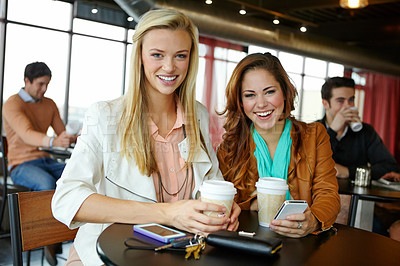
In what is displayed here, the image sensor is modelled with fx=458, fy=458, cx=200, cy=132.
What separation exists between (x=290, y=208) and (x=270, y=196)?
0.09 meters

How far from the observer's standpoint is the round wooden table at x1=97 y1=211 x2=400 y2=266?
1000 millimetres

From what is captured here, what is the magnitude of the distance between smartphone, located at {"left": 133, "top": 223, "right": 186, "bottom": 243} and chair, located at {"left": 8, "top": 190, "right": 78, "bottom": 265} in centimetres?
38

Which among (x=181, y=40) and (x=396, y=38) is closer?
(x=181, y=40)

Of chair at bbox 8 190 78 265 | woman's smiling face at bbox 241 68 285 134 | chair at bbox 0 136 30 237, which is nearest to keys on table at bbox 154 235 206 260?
chair at bbox 8 190 78 265

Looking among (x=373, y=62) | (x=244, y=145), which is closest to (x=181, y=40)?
(x=244, y=145)

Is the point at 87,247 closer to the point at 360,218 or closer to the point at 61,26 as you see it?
the point at 360,218

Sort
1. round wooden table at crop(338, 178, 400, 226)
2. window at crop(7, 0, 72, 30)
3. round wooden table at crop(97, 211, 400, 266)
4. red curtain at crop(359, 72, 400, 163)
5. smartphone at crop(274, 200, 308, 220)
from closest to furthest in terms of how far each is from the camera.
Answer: round wooden table at crop(97, 211, 400, 266) → smartphone at crop(274, 200, 308, 220) → round wooden table at crop(338, 178, 400, 226) → window at crop(7, 0, 72, 30) → red curtain at crop(359, 72, 400, 163)

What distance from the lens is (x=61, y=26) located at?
14.6 ft

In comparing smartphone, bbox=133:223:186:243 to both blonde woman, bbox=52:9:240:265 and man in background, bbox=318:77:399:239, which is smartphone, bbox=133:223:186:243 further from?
man in background, bbox=318:77:399:239

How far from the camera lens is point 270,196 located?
4.33ft

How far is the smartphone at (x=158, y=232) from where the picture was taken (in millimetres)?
1101

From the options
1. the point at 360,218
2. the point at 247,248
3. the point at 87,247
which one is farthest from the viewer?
the point at 360,218

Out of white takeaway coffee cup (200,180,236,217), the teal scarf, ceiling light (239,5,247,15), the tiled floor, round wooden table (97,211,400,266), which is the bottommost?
the tiled floor

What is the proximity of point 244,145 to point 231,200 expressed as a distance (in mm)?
632
